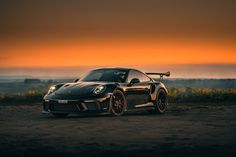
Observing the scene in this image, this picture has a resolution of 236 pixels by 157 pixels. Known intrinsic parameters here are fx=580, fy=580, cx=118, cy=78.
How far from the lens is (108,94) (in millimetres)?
16531

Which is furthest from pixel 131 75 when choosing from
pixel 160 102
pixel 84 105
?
pixel 84 105

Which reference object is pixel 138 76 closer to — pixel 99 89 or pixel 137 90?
pixel 137 90

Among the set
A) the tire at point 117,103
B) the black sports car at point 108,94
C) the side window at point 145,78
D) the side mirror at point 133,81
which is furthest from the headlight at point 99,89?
the side window at point 145,78

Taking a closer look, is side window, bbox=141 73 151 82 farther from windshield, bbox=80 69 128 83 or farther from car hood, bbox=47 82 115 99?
car hood, bbox=47 82 115 99

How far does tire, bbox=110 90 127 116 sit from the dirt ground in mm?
765

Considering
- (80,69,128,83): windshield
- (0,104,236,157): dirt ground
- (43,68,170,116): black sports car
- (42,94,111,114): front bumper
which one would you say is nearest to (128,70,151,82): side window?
(43,68,170,116): black sports car

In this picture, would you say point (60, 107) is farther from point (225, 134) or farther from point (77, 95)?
point (225, 134)

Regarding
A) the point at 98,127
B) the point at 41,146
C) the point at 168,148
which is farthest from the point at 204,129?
the point at 41,146

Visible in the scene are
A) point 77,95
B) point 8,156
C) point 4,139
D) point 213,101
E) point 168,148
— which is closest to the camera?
point 8,156

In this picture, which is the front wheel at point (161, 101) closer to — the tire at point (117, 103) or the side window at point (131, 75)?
the side window at point (131, 75)

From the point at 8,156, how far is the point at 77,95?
7.72m

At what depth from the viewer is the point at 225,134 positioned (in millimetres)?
11742

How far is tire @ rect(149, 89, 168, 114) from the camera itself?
18.7 m

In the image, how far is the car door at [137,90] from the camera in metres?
17.5
